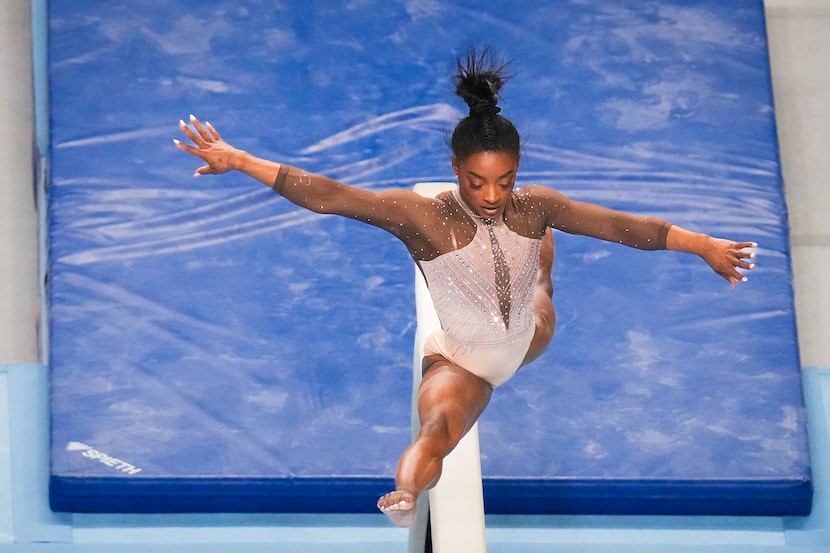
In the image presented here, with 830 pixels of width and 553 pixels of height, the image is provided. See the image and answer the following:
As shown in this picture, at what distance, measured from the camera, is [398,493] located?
1.91 m

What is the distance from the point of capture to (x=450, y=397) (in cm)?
223

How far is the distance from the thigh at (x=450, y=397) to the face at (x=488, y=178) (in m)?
0.32

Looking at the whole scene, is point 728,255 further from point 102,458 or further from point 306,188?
point 102,458

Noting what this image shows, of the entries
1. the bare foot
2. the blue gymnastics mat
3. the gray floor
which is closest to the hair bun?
the bare foot

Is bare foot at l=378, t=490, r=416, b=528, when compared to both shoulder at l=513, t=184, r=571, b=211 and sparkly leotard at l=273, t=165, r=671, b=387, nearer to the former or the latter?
sparkly leotard at l=273, t=165, r=671, b=387

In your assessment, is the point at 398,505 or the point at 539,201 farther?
the point at 539,201

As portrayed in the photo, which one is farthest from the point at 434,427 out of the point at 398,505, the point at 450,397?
the point at 398,505

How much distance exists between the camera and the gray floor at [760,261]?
134 inches

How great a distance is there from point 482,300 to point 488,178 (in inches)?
10.1

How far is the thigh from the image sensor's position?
2.16 meters

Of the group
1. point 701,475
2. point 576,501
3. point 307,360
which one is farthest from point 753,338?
point 307,360

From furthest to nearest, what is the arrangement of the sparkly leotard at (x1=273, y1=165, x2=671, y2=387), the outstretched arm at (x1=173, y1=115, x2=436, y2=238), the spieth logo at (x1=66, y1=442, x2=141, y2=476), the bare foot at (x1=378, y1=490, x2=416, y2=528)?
the spieth logo at (x1=66, y1=442, x2=141, y2=476), the sparkly leotard at (x1=273, y1=165, x2=671, y2=387), the outstretched arm at (x1=173, y1=115, x2=436, y2=238), the bare foot at (x1=378, y1=490, x2=416, y2=528)

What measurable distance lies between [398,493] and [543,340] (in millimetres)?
647

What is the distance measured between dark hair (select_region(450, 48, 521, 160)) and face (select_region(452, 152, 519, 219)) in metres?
0.01
